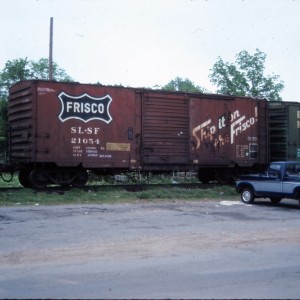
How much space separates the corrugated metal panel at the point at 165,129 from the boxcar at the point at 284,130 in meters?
4.70

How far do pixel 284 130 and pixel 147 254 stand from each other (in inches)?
566

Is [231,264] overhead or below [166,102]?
below

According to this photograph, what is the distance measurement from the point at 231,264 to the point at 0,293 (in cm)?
311

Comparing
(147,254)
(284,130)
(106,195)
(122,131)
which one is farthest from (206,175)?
(147,254)

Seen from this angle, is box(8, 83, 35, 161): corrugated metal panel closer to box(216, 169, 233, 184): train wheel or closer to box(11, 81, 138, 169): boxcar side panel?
box(11, 81, 138, 169): boxcar side panel

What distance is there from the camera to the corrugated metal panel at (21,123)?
15.4 m

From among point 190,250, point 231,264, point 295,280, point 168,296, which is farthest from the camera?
point 190,250

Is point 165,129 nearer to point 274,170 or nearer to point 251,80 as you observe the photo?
point 274,170

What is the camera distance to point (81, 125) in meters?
16.0

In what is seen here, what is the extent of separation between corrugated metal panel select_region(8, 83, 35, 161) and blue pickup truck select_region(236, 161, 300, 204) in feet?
23.8

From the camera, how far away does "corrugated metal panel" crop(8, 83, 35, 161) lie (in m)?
15.4

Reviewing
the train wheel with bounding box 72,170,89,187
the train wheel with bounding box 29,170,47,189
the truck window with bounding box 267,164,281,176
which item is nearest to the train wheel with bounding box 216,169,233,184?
the truck window with bounding box 267,164,281,176

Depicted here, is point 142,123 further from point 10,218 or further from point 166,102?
point 10,218

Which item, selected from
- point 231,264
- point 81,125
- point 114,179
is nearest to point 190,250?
point 231,264
